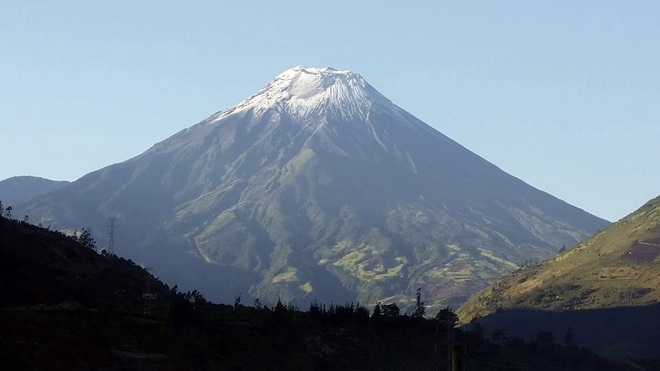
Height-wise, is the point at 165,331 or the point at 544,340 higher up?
the point at 544,340

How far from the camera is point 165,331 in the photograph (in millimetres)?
104750

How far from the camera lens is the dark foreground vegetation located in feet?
298

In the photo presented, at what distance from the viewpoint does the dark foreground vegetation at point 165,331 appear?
90713mm

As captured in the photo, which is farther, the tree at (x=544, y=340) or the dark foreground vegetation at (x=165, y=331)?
the tree at (x=544, y=340)

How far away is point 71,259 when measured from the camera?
13288 cm

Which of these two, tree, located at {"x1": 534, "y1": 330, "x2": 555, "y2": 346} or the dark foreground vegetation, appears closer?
the dark foreground vegetation

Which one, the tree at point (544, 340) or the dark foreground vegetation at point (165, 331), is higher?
the tree at point (544, 340)

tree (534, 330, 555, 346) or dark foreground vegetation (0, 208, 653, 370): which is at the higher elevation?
tree (534, 330, 555, 346)

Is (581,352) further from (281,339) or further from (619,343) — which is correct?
(281,339)

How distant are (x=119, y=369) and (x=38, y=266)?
34656 mm

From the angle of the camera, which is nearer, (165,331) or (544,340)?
(165,331)

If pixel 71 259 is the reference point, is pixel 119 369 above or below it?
below

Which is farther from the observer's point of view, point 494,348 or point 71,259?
point 494,348

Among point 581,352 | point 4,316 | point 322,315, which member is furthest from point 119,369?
point 581,352
